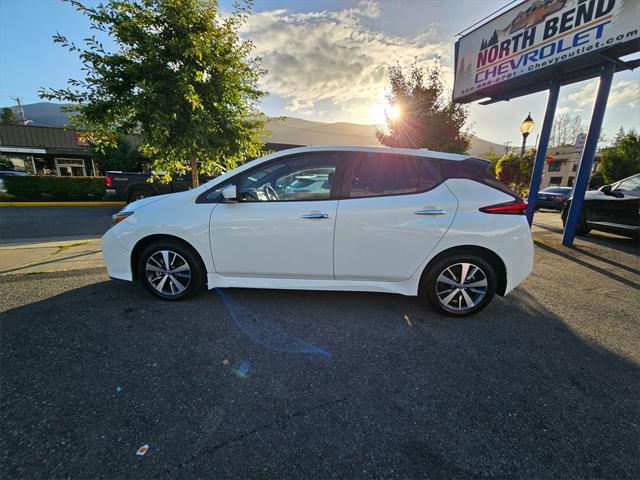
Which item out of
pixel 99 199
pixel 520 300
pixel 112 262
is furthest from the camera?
pixel 99 199

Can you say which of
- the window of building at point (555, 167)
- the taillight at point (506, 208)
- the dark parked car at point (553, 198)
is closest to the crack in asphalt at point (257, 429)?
the taillight at point (506, 208)

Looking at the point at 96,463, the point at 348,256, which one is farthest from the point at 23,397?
the point at 348,256

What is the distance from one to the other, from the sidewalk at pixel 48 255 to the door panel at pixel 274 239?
290cm

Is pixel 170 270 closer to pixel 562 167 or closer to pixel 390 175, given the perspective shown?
pixel 390 175

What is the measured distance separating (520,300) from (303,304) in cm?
278

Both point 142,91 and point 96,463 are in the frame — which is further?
point 142,91

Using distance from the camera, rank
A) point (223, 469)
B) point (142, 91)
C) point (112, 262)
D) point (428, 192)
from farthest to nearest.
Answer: point (142, 91) < point (112, 262) < point (428, 192) < point (223, 469)

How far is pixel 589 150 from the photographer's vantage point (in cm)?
594

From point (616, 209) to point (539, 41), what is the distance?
4263 millimetres

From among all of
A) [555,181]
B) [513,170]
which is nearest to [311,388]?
[513,170]

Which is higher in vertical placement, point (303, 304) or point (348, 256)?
point (348, 256)

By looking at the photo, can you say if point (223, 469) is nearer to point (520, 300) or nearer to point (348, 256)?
point (348, 256)

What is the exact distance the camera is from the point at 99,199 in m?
13.2

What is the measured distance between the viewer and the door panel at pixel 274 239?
2.80m
